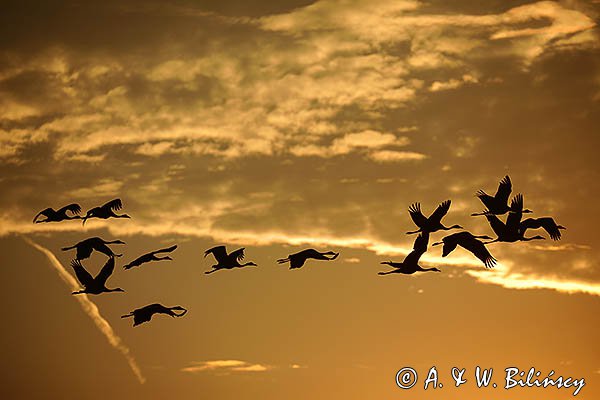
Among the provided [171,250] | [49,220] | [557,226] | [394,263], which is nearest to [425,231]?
[394,263]

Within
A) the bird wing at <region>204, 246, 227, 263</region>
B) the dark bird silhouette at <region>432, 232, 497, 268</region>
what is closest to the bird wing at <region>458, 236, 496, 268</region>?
the dark bird silhouette at <region>432, 232, 497, 268</region>

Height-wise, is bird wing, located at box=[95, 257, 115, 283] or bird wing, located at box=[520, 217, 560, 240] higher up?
bird wing, located at box=[520, 217, 560, 240]

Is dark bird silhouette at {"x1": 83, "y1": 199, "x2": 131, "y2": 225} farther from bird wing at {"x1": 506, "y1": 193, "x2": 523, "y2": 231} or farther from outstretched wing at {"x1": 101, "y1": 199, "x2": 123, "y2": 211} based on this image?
bird wing at {"x1": 506, "y1": 193, "x2": 523, "y2": 231}

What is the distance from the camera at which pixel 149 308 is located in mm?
66438

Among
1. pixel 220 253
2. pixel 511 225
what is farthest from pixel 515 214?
pixel 220 253

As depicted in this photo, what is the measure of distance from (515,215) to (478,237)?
1.90 metres

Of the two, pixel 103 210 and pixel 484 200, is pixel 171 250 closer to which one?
pixel 103 210

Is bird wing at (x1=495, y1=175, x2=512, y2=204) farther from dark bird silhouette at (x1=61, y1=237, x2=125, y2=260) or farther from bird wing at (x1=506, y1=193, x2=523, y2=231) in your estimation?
dark bird silhouette at (x1=61, y1=237, x2=125, y2=260)

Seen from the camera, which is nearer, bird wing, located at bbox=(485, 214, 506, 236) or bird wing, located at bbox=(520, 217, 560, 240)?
bird wing, located at bbox=(485, 214, 506, 236)

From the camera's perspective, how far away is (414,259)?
65.3 m

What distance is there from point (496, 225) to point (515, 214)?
38.1 inches

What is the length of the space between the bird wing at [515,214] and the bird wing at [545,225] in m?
0.74

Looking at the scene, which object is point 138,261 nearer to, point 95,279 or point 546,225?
point 95,279

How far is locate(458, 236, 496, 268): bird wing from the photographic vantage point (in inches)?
2514
